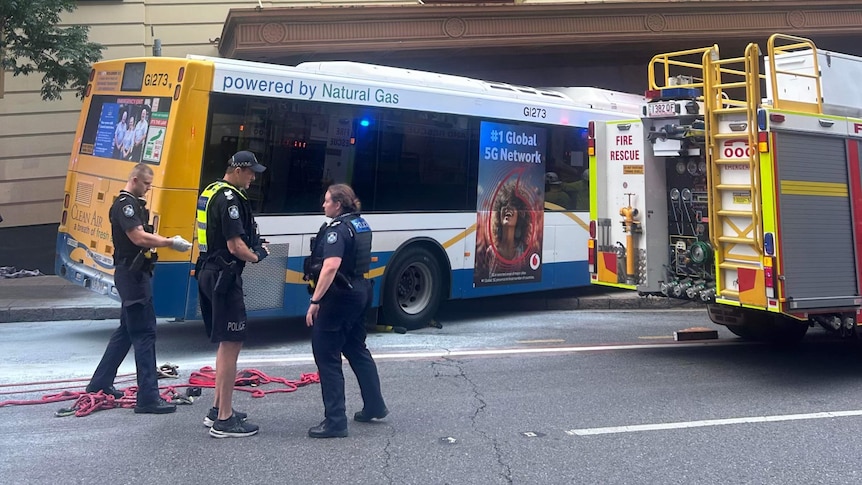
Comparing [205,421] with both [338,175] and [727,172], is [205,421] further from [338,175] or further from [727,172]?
[727,172]

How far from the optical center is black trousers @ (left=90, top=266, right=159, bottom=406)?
6.12 meters

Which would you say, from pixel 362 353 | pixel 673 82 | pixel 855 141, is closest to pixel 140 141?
pixel 362 353

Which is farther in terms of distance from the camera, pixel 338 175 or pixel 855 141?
pixel 338 175

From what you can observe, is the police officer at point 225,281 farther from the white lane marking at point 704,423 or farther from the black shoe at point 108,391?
the white lane marking at point 704,423

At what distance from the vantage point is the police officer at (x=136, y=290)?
240 inches

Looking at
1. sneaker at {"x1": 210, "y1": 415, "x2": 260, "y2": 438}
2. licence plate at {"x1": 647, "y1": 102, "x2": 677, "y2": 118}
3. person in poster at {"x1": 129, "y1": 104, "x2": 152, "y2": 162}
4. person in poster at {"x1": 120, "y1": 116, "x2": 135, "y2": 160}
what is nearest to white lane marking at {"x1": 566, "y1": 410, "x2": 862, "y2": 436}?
sneaker at {"x1": 210, "y1": 415, "x2": 260, "y2": 438}

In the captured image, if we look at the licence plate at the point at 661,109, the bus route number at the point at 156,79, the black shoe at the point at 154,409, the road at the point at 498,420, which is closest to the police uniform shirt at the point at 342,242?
the road at the point at 498,420

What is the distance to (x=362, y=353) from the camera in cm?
596

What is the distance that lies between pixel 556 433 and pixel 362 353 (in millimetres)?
1487

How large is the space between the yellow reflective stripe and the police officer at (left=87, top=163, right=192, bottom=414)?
503 cm

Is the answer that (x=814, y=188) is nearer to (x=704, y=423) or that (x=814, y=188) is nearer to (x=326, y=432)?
(x=704, y=423)

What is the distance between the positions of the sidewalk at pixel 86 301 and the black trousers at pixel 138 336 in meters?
A: 4.53

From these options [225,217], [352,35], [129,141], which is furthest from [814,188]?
[352,35]

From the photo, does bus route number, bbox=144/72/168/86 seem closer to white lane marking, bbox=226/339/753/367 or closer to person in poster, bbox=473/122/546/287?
white lane marking, bbox=226/339/753/367
